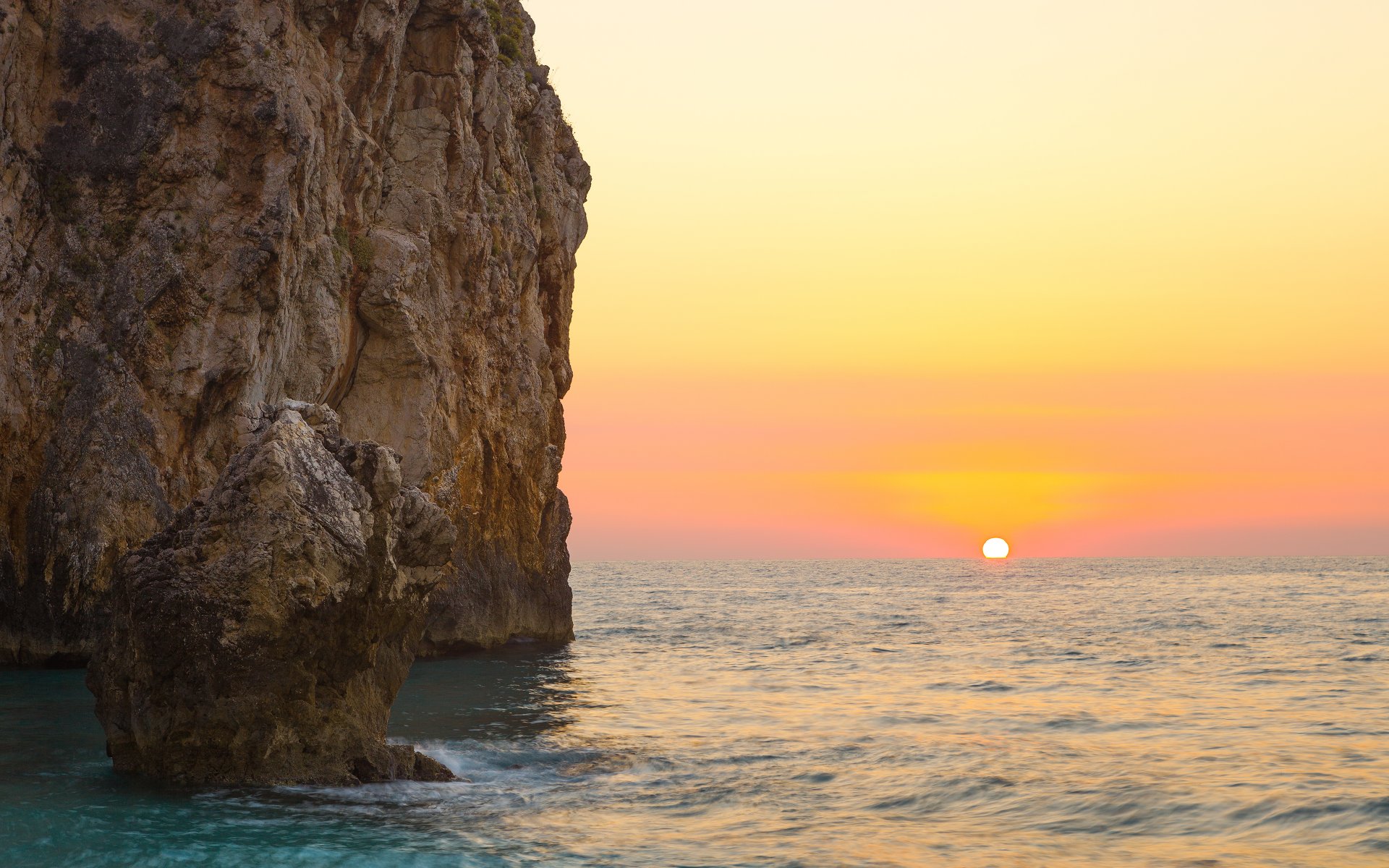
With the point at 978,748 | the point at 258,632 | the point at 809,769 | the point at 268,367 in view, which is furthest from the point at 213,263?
the point at 978,748

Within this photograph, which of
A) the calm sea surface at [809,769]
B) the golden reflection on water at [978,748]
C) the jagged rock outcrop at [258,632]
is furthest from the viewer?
the jagged rock outcrop at [258,632]

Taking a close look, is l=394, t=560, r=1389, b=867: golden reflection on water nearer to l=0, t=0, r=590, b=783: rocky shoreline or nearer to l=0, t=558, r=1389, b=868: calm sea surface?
l=0, t=558, r=1389, b=868: calm sea surface

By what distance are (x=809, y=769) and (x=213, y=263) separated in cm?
1871

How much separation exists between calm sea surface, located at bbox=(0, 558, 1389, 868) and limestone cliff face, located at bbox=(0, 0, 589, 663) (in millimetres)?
3877

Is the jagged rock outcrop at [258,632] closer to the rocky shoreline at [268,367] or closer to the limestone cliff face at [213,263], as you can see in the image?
the rocky shoreline at [268,367]

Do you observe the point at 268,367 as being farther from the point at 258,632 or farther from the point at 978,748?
the point at 978,748

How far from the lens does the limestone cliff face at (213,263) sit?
26.9 m

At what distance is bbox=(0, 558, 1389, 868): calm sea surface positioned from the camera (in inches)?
521

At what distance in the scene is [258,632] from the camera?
14.5m

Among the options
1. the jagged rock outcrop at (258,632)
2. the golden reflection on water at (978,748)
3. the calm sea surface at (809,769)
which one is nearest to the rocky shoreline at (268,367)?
the jagged rock outcrop at (258,632)

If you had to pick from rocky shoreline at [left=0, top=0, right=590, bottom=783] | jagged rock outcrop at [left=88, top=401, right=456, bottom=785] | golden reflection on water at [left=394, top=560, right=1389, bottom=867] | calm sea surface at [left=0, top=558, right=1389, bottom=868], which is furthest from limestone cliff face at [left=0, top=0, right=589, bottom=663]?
jagged rock outcrop at [left=88, top=401, right=456, bottom=785]

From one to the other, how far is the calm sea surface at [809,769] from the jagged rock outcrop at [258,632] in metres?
0.61

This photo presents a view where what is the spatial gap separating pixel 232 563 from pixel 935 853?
28.2 ft

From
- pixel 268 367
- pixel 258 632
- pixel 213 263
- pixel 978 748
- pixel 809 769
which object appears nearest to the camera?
pixel 258 632
